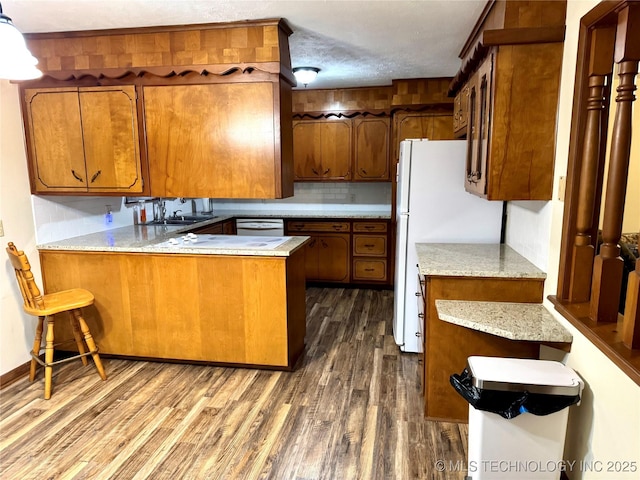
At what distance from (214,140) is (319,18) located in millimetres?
1036

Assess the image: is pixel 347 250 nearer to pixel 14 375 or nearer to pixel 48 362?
pixel 48 362

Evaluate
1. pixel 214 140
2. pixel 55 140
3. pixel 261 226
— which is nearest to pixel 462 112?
pixel 214 140

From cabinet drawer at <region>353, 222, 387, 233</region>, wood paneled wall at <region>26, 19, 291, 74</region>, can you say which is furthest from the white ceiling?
cabinet drawer at <region>353, 222, 387, 233</region>

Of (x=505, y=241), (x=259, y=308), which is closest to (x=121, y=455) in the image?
(x=259, y=308)

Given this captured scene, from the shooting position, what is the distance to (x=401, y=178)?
3.08 metres

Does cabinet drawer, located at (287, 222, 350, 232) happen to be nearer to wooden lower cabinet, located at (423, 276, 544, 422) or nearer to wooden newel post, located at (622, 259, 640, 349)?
wooden lower cabinet, located at (423, 276, 544, 422)

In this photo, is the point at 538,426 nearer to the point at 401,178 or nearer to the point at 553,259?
the point at 553,259

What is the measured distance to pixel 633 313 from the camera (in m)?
1.44

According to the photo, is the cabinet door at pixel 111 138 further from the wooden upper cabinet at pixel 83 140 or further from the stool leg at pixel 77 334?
the stool leg at pixel 77 334

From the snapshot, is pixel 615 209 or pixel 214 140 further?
pixel 214 140

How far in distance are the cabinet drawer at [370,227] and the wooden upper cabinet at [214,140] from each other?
2.27 m

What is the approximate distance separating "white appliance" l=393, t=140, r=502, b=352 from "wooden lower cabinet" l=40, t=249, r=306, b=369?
859 mm

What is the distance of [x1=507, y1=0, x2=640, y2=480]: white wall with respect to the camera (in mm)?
1410

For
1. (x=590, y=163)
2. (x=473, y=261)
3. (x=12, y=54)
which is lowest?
(x=473, y=261)
